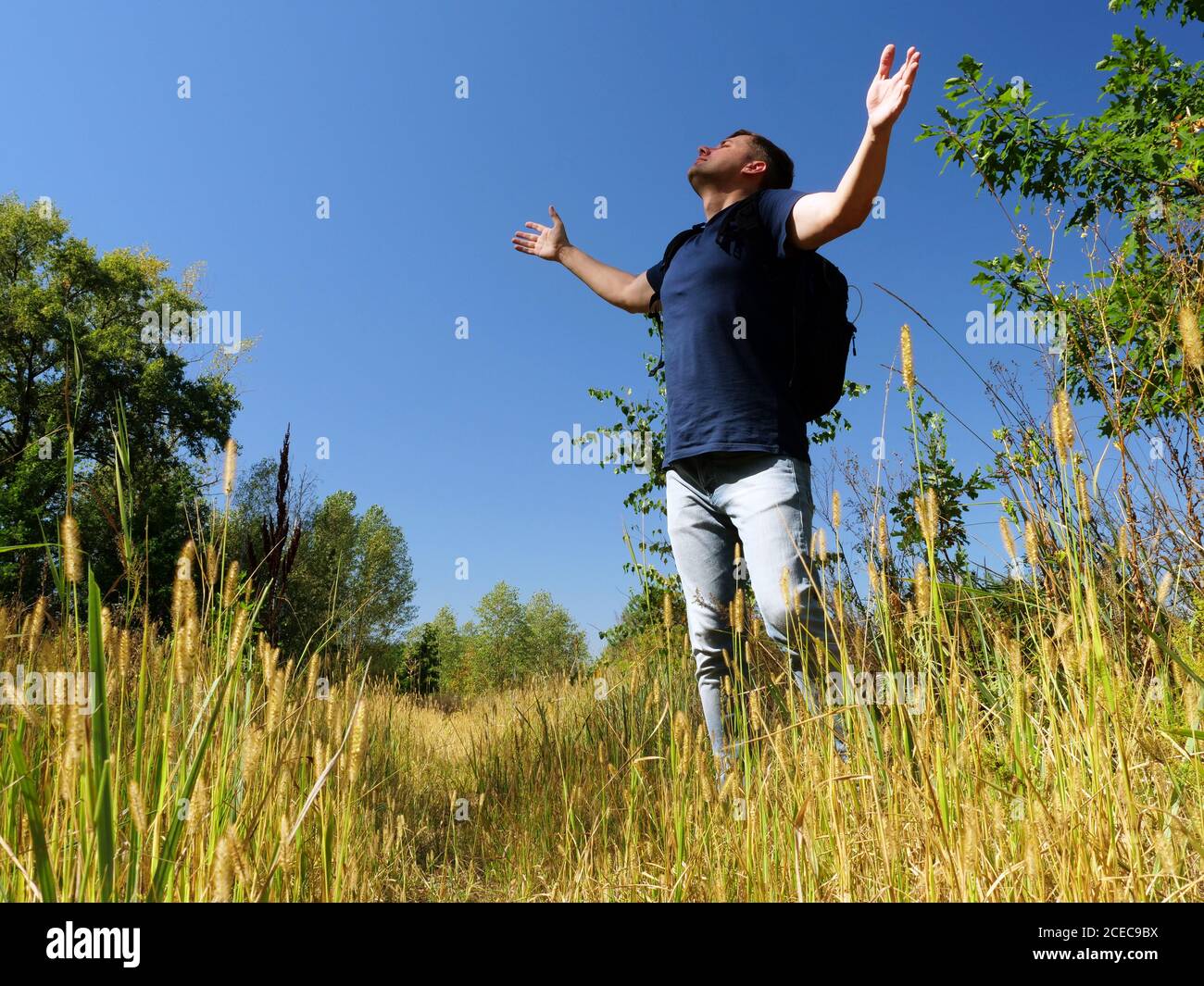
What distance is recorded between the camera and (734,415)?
7.73ft

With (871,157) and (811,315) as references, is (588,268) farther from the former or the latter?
(871,157)

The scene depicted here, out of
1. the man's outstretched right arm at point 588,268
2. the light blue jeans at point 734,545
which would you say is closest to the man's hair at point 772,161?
the man's outstretched right arm at point 588,268

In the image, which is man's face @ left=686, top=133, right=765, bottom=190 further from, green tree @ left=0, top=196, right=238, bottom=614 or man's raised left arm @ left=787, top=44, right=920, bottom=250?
green tree @ left=0, top=196, right=238, bottom=614

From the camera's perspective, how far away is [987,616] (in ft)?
7.65

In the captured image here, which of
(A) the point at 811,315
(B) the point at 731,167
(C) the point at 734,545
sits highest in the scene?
(B) the point at 731,167

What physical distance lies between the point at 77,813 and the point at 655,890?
1210mm

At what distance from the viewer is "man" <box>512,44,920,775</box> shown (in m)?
2.18

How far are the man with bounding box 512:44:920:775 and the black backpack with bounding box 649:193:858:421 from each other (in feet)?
0.11

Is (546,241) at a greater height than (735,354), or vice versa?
(546,241)

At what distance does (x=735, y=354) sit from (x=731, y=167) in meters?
0.88
